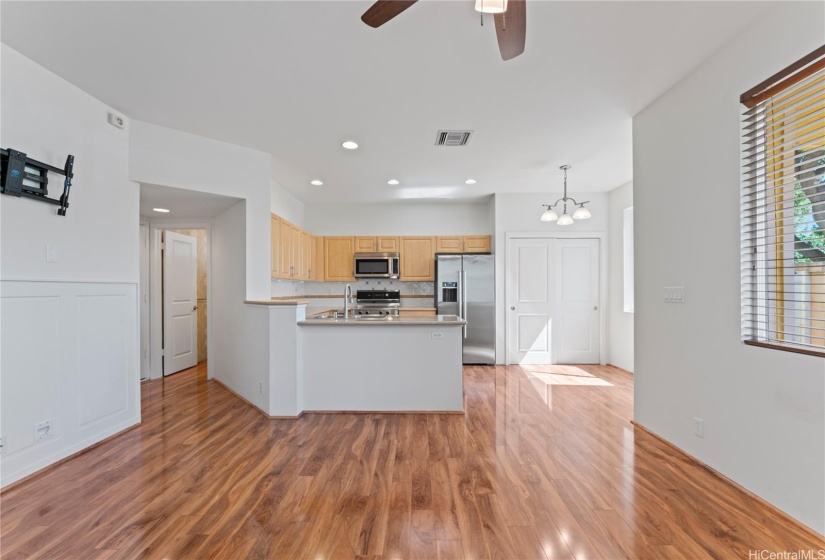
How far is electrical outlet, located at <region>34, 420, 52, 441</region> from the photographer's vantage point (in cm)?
234

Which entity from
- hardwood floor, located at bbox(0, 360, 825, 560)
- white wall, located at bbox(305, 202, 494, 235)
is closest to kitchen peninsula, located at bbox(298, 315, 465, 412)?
hardwood floor, located at bbox(0, 360, 825, 560)

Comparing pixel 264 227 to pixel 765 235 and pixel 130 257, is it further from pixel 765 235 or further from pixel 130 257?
pixel 765 235

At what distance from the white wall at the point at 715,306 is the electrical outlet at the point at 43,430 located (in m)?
4.43

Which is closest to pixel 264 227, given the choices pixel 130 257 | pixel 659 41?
pixel 130 257

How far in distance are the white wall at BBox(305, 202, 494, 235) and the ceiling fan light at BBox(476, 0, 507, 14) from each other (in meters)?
4.79

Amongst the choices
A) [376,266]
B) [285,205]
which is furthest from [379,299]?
[285,205]

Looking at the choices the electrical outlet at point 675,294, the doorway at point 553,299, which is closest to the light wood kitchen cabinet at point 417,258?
the doorway at point 553,299

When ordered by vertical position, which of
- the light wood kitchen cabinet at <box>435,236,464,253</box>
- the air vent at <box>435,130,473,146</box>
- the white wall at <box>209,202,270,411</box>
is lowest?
the white wall at <box>209,202,270,411</box>

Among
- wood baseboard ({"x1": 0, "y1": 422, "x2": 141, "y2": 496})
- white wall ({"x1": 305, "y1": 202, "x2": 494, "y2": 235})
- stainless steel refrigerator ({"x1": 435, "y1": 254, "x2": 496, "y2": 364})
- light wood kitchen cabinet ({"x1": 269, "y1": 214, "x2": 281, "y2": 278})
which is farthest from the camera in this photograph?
white wall ({"x1": 305, "y1": 202, "x2": 494, "y2": 235})

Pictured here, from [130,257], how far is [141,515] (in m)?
2.16

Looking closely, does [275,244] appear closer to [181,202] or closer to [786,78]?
[181,202]

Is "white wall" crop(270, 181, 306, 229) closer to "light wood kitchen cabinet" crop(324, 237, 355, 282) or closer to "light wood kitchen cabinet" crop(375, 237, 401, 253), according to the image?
"light wood kitchen cabinet" crop(324, 237, 355, 282)

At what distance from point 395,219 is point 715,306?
15.6ft

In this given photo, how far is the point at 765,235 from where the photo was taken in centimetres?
204
